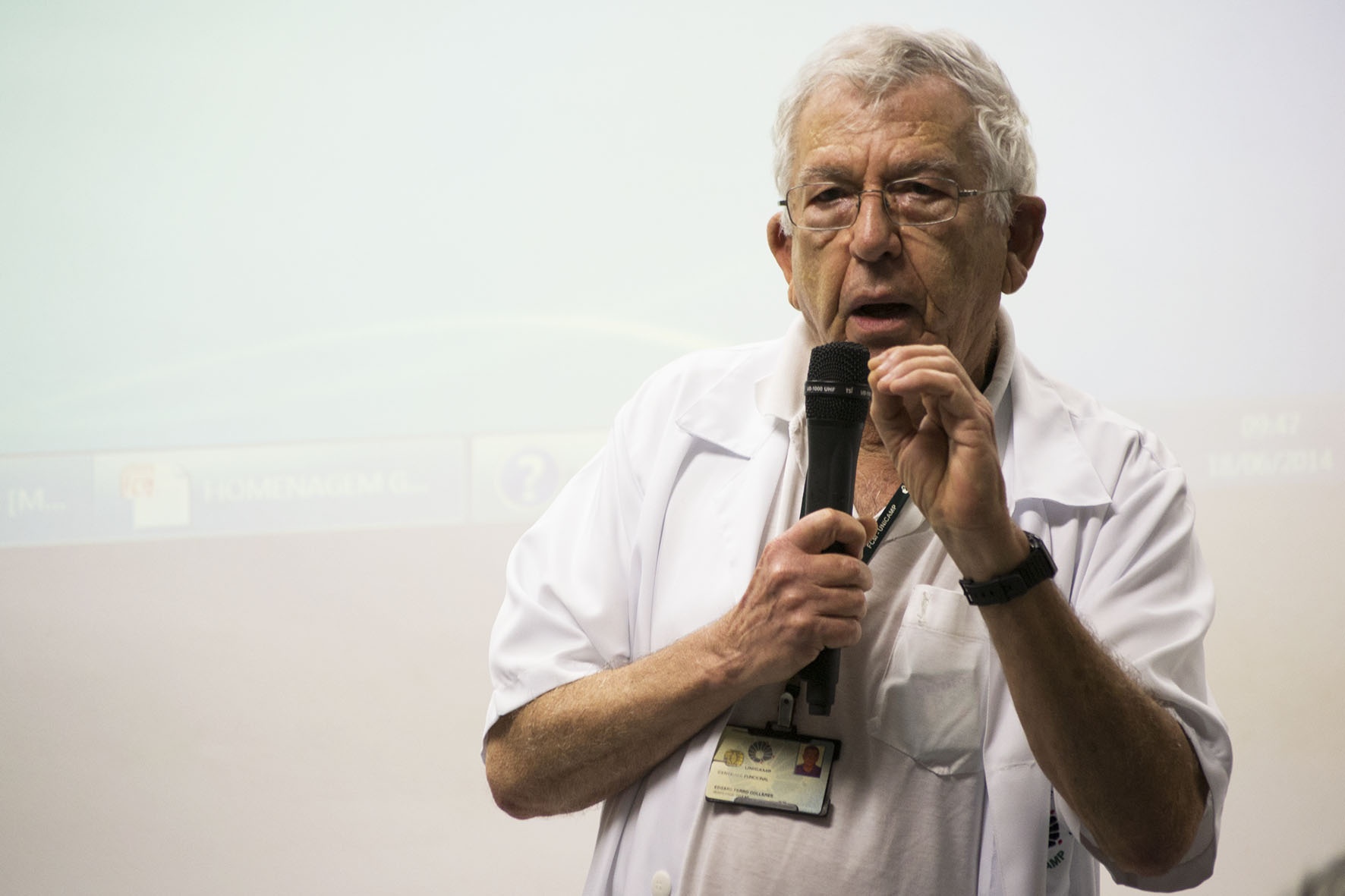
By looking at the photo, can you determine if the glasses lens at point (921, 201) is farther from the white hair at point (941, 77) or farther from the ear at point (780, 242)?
the ear at point (780, 242)

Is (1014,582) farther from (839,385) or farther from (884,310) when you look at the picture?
(884,310)

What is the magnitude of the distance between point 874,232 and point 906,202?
8 centimetres

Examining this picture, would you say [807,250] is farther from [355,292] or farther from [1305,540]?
[1305,540]

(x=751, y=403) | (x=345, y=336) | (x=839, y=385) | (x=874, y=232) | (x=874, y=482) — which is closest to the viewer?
(x=839, y=385)

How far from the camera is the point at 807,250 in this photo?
157 cm

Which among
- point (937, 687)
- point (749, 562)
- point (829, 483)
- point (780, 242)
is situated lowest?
point (937, 687)

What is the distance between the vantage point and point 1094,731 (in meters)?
1.26

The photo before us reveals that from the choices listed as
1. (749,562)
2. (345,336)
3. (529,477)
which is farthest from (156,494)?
(749,562)

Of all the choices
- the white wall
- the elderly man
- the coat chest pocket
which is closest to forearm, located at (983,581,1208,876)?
the elderly man

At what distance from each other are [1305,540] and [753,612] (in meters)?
2.40

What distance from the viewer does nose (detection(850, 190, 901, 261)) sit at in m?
1.48

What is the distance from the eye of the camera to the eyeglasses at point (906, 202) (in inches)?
59.6

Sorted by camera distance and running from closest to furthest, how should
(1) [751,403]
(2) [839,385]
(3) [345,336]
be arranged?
(2) [839,385] < (1) [751,403] < (3) [345,336]

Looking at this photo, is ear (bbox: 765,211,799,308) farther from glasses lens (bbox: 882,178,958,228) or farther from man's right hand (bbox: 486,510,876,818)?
man's right hand (bbox: 486,510,876,818)
